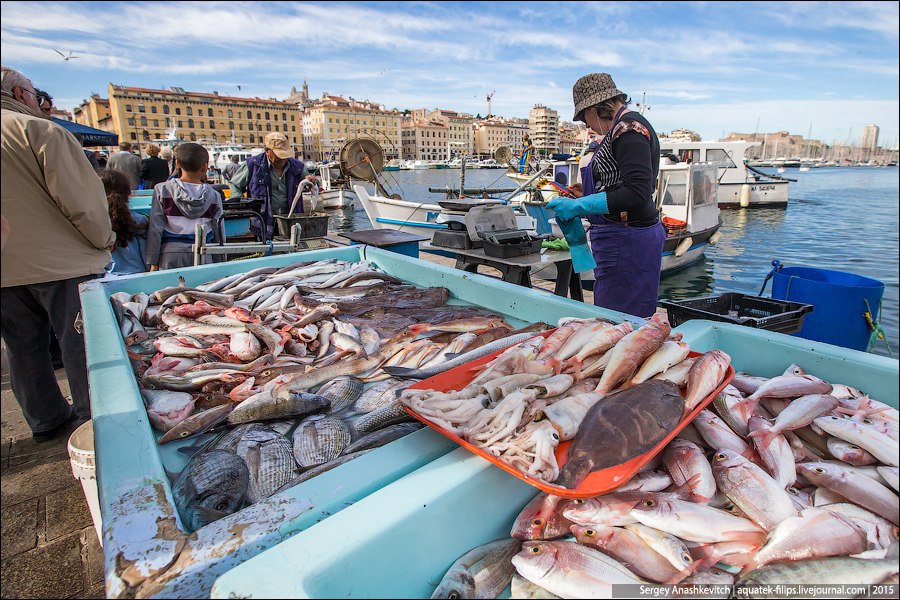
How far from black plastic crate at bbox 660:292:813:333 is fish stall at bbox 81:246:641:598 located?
509mm

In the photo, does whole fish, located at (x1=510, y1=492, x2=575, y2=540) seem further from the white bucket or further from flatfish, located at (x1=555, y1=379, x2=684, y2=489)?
the white bucket

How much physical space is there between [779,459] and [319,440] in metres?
1.77

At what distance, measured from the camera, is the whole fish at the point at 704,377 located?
1649 mm

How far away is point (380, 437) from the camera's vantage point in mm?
1981

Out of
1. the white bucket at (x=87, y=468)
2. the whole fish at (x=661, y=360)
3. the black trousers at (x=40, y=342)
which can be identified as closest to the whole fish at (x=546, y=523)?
the whole fish at (x=661, y=360)

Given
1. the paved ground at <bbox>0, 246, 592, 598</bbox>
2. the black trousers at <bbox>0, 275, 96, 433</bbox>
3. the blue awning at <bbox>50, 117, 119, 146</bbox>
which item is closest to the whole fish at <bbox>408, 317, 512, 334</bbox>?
the paved ground at <bbox>0, 246, 592, 598</bbox>

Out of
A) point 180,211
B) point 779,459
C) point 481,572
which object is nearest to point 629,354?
point 779,459

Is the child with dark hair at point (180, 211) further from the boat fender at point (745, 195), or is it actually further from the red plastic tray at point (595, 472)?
the boat fender at point (745, 195)

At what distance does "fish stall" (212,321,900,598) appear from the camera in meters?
1.21

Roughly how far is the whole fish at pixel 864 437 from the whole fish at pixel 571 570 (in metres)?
0.88

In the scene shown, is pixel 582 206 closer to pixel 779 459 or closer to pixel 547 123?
pixel 779 459

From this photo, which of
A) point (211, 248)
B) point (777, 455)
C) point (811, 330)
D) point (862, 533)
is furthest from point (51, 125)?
point (811, 330)

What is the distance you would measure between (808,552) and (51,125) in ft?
14.2

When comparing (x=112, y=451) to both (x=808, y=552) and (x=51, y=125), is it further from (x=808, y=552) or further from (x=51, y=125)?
(x=51, y=125)
